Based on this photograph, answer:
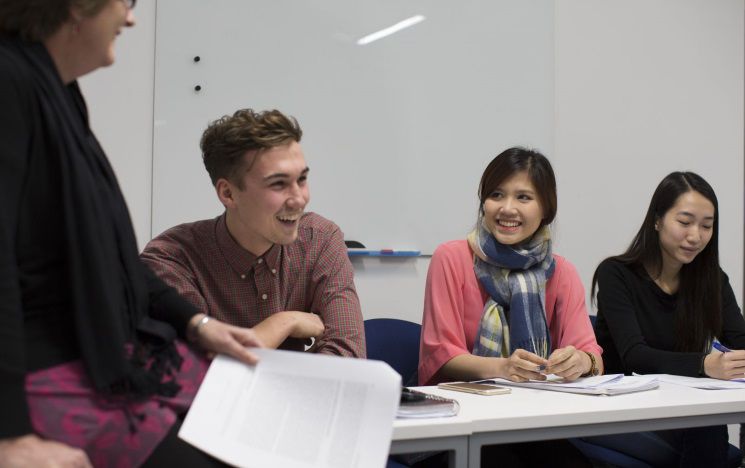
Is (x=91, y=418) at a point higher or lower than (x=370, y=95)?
lower

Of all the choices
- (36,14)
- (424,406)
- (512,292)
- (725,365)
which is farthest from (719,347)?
(36,14)

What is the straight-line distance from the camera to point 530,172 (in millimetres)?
2342

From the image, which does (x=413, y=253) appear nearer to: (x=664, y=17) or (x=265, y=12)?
(x=265, y=12)

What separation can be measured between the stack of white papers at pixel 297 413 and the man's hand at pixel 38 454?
0.55ft

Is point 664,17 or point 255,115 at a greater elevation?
point 664,17

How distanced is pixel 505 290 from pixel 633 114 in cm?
198

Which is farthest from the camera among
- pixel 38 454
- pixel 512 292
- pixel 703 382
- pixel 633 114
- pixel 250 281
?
pixel 633 114

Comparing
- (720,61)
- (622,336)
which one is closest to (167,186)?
(622,336)

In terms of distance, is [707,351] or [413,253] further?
[413,253]

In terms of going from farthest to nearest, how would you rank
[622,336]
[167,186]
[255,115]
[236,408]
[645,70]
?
[645,70]
[167,186]
[622,336]
[255,115]
[236,408]

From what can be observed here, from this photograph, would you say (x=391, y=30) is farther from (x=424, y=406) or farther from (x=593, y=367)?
(x=424, y=406)

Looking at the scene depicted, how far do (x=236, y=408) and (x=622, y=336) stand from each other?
1654 mm

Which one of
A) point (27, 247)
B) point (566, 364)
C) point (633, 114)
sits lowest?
point (566, 364)

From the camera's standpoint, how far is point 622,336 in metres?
2.46
